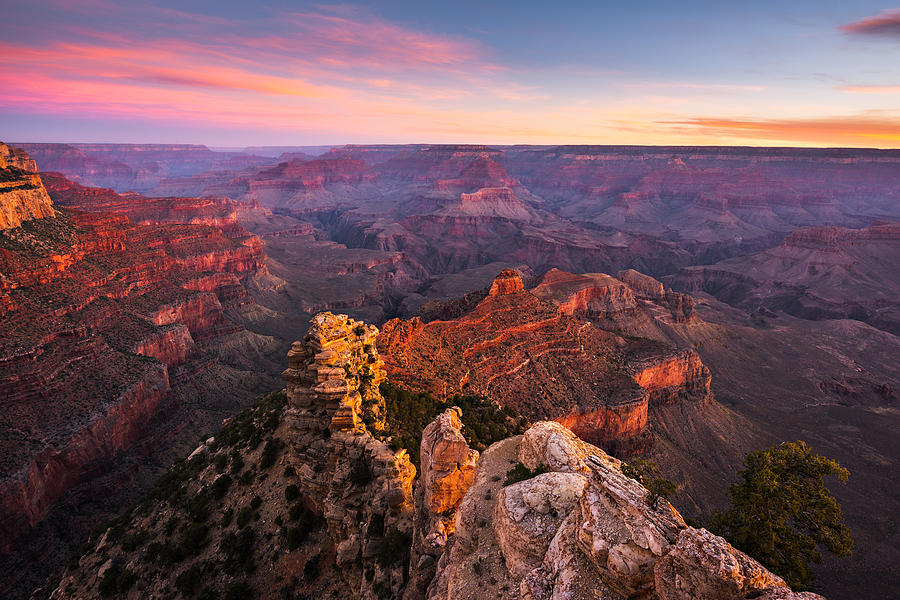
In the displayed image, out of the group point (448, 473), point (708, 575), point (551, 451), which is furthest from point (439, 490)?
point (708, 575)

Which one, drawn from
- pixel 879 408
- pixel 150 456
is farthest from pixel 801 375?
pixel 150 456

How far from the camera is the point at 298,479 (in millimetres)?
27625

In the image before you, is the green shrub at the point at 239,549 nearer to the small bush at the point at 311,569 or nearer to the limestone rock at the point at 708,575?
the small bush at the point at 311,569

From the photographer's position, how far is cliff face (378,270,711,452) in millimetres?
55188

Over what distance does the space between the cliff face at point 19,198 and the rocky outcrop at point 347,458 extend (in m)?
87.7

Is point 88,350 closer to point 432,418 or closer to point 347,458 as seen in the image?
point 432,418

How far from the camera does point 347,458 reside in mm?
25250

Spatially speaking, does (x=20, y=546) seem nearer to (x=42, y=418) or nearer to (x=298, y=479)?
(x=42, y=418)

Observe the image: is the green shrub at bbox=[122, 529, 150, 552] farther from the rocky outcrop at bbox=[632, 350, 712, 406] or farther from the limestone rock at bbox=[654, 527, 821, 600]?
the rocky outcrop at bbox=[632, 350, 712, 406]

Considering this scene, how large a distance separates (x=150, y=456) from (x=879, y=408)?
439 feet

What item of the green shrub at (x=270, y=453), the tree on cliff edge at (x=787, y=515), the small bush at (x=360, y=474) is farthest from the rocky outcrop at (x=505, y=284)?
the tree on cliff edge at (x=787, y=515)

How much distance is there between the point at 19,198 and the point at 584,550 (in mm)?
115104

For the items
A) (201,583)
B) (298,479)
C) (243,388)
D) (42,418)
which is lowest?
(243,388)

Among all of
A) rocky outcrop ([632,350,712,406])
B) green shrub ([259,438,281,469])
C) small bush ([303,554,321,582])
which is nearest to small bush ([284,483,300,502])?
green shrub ([259,438,281,469])
